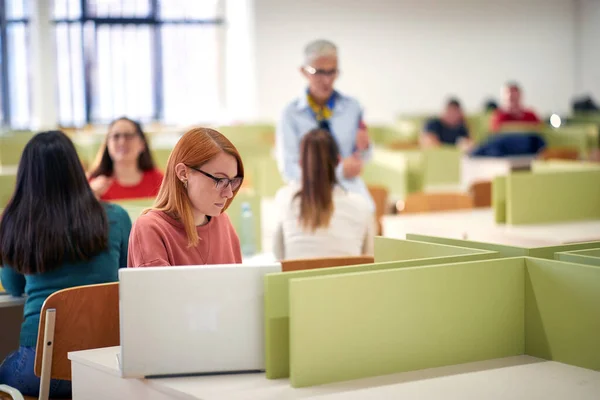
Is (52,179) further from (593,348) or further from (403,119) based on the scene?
(403,119)

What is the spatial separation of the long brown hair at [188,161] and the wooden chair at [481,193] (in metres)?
3.84

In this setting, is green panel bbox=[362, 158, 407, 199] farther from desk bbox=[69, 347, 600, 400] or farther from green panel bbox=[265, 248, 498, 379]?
green panel bbox=[265, 248, 498, 379]

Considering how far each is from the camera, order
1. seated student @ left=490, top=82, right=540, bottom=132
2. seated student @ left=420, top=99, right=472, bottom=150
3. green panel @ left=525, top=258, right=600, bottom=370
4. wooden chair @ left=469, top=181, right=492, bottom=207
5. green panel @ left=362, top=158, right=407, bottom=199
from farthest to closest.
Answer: seated student @ left=490, top=82, right=540, bottom=132, seated student @ left=420, top=99, right=472, bottom=150, green panel @ left=362, top=158, right=407, bottom=199, wooden chair @ left=469, top=181, right=492, bottom=207, green panel @ left=525, top=258, right=600, bottom=370

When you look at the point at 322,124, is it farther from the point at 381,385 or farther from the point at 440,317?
the point at 381,385

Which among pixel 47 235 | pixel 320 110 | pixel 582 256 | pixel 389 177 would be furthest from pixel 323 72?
pixel 389 177

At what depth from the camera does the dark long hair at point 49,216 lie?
291 cm

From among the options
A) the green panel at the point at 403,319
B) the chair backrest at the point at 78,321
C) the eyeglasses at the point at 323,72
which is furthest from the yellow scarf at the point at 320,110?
the green panel at the point at 403,319

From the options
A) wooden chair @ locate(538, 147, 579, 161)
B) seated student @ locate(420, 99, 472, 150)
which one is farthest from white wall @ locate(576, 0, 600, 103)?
wooden chair @ locate(538, 147, 579, 161)

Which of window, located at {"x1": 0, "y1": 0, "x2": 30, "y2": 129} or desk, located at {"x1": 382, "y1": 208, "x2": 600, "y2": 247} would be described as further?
window, located at {"x1": 0, "y1": 0, "x2": 30, "y2": 129}

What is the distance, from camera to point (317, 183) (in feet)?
12.9

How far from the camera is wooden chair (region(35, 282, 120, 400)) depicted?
267 centimetres

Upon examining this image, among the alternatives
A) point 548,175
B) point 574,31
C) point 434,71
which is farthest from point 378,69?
point 548,175

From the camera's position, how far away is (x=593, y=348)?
2268mm

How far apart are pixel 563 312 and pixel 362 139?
2.47 m
